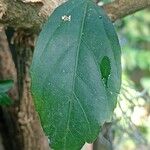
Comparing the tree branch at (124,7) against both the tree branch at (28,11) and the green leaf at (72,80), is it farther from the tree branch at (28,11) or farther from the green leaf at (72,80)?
the green leaf at (72,80)

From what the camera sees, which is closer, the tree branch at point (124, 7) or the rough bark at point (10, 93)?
the tree branch at point (124, 7)

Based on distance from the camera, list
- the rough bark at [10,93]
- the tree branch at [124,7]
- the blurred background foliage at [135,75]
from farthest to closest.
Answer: the blurred background foliage at [135,75] → the rough bark at [10,93] → the tree branch at [124,7]

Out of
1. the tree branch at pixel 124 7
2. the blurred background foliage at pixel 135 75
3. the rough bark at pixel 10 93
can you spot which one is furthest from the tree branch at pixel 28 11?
the blurred background foliage at pixel 135 75

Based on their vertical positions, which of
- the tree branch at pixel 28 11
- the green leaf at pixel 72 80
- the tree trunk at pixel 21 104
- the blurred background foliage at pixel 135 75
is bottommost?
the blurred background foliage at pixel 135 75

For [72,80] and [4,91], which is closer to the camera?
[72,80]

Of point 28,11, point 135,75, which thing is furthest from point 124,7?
point 135,75

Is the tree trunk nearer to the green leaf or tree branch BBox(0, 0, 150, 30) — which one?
tree branch BBox(0, 0, 150, 30)

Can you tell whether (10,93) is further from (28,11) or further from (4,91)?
(28,11)

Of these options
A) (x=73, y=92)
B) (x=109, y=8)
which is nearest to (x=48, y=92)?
(x=73, y=92)

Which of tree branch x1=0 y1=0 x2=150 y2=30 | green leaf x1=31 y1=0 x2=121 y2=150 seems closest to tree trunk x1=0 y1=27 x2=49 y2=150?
tree branch x1=0 y1=0 x2=150 y2=30
